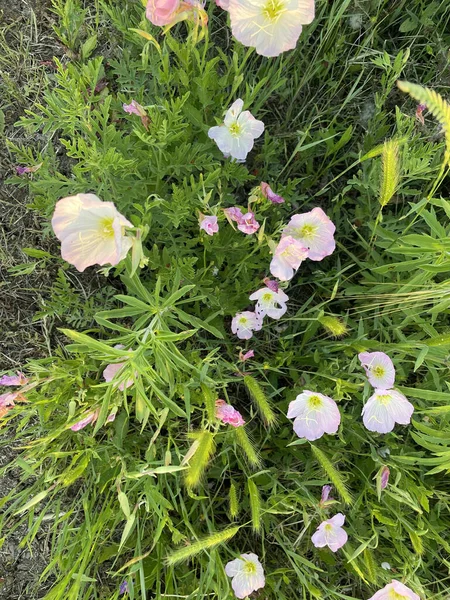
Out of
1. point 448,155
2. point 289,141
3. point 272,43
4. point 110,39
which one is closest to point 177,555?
point 448,155

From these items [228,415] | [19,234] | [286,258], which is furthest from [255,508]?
[19,234]

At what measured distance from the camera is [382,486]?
1.58 metres

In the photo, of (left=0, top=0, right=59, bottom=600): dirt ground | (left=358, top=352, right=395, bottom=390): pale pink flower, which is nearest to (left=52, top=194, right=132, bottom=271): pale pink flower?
(left=358, top=352, right=395, bottom=390): pale pink flower

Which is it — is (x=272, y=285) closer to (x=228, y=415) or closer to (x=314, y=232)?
(x=314, y=232)

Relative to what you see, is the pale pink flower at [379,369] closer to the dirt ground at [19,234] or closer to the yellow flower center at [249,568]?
the yellow flower center at [249,568]

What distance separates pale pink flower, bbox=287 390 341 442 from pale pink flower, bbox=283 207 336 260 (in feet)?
1.51

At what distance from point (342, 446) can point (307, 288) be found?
0.67 meters

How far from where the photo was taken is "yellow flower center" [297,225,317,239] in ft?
5.45

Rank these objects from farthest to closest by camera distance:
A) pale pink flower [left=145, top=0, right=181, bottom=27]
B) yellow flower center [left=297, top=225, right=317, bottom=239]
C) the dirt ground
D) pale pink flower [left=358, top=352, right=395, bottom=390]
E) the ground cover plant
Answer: the dirt ground, yellow flower center [left=297, top=225, right=317, bottom=239], pale pink flower [left=358, top=352, right=395, bottom=390], the ground cover plant, pale pink flower [left=145, top=0, right=181, bottom=27]

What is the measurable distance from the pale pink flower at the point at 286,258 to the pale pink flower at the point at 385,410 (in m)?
0.46

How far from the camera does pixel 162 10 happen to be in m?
1.16

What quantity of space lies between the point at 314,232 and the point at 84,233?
30.9 inches

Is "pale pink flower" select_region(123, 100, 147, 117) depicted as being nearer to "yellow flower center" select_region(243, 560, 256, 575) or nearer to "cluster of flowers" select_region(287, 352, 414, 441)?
"cluster of flowers" select_region(287, 352, 414, 441)

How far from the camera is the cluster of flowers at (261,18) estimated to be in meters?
1.21
